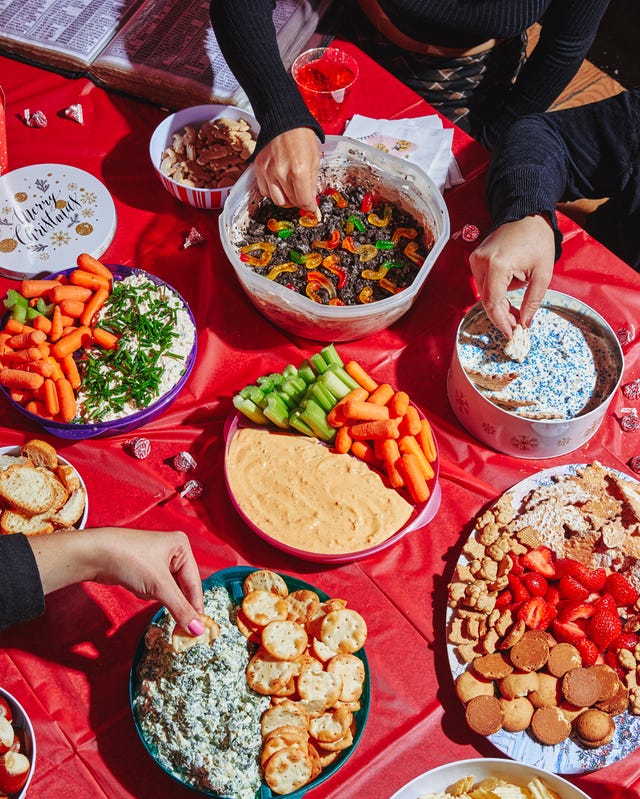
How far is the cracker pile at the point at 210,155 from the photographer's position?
6.34 feet

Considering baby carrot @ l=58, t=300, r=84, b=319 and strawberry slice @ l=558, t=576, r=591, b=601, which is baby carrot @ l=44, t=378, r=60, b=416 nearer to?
baby carrot @ l=58, t=300, r=84, b=319

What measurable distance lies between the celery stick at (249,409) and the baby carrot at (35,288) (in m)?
0.54

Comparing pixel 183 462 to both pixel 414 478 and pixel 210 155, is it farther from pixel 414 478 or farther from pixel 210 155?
pixel 210 155

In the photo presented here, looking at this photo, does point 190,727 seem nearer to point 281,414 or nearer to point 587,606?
point 281,414

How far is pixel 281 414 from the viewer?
1526 mm

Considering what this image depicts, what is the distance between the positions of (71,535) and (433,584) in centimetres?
70

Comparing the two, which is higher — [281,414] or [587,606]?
[281,414]

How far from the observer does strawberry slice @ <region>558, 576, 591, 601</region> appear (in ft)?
4.43

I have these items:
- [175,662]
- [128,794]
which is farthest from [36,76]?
[128,794]

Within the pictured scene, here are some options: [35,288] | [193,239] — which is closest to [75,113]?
[193,239]

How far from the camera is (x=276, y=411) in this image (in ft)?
4.99

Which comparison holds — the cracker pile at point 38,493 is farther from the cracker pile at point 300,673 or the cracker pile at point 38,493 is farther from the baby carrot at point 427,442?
the baby carrot at point 427,442

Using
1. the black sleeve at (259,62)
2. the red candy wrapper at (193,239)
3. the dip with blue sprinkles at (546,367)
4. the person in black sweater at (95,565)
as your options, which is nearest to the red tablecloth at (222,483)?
the red candy wrapper at (193,239)

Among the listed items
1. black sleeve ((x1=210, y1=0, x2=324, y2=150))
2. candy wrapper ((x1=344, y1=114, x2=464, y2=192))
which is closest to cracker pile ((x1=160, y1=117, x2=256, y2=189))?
black sleeve ((x1=210, y1=0, x2=324, y2=150))
